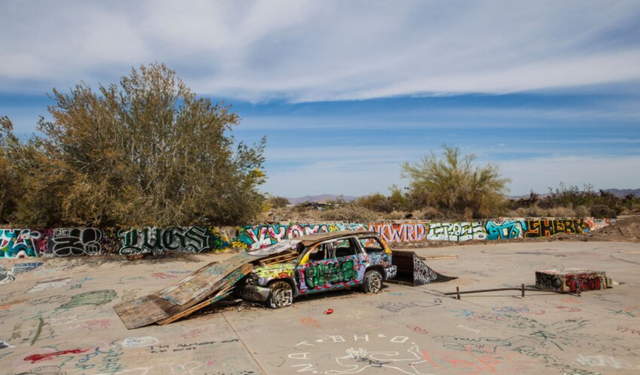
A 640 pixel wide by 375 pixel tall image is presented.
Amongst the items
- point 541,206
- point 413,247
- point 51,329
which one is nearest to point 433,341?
point 51,329

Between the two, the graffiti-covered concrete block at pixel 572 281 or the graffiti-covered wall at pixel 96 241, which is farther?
the graffiti-covered wall at pixel 96 241

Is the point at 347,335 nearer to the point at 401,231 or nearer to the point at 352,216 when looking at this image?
the point at 401,231

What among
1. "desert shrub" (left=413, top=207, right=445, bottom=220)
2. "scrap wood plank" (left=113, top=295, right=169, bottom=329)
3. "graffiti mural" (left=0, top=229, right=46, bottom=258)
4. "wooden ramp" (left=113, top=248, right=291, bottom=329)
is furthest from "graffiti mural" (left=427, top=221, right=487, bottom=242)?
"graffiti mural" (left=0, top=229, right=46, bottom=258)

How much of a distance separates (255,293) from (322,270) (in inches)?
68.2

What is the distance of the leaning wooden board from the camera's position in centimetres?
889

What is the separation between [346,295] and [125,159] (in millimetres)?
12115

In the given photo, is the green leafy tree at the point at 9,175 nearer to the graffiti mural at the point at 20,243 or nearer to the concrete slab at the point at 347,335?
the graffiti mural at the point at 20,243

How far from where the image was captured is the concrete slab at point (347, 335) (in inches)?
250

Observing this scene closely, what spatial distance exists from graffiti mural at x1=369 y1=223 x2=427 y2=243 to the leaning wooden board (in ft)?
58.0

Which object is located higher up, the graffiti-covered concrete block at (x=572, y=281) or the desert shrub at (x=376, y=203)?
the desert shrub at (x=376, y=203)

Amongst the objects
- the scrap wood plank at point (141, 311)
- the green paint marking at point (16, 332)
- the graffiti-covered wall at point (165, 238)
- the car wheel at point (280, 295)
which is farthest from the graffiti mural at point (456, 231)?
the green paint marking at point (16, 332)

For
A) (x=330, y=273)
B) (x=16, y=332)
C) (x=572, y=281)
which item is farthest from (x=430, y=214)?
(x=16, y=332)

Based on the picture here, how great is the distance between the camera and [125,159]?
1830 centimetres

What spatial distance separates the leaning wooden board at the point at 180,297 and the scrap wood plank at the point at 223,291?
28 mm
